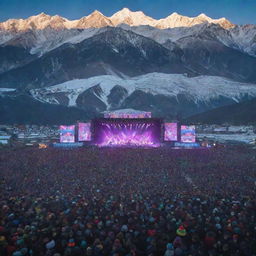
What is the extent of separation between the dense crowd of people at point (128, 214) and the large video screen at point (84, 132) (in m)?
28.1

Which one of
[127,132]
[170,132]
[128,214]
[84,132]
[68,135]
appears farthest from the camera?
[127,132]

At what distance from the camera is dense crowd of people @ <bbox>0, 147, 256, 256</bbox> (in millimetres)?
10383

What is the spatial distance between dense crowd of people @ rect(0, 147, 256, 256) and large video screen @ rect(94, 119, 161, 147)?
28.1m

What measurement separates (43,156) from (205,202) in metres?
23.7

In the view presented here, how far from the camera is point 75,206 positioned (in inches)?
576

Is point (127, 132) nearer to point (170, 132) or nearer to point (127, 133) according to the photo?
point (127, 133)

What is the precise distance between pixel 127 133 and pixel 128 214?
42334mm

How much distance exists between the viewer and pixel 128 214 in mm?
13195

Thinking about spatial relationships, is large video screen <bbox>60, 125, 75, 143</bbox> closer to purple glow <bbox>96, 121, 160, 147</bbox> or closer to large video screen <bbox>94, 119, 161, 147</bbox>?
large video screen <bbox>94, 119, 161, 147</bbox>

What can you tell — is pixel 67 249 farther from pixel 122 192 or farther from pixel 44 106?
pixel 44 106

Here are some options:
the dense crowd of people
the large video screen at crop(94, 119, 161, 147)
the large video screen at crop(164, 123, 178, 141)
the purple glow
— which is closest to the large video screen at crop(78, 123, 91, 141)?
the large video screen at crop(94, 119, 161, 147)

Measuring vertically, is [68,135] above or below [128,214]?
above

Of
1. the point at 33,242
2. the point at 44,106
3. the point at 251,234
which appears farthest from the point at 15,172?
the point at 44,106

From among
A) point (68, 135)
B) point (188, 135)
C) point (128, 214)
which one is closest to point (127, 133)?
point (68, 135)
